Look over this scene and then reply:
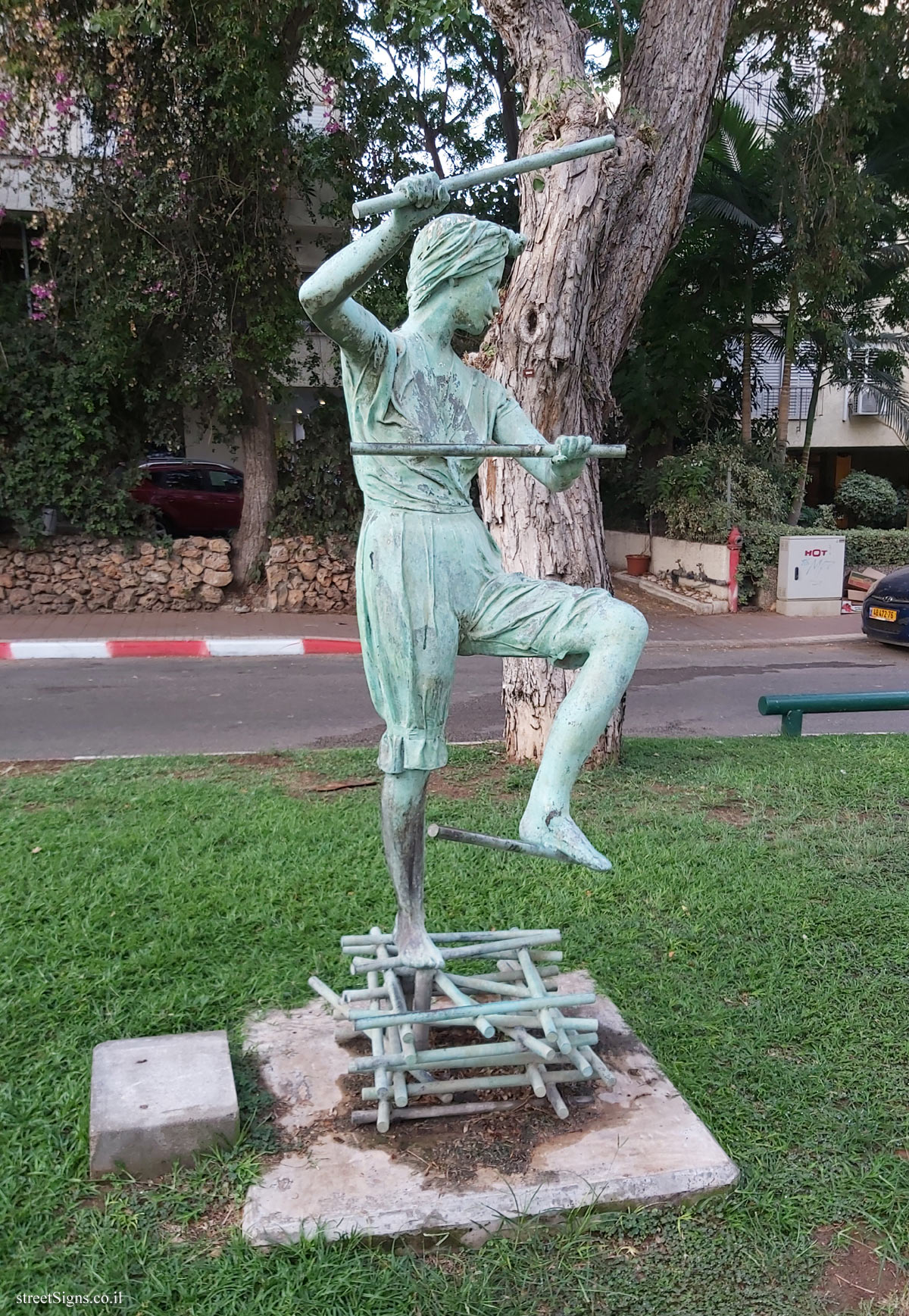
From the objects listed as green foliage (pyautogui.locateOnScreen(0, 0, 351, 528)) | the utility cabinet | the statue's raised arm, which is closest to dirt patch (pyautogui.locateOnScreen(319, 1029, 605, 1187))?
the statue's raised arm

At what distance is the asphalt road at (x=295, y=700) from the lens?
7637 millimetres

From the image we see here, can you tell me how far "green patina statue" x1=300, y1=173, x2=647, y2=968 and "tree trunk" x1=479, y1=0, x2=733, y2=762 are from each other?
3.01 meters

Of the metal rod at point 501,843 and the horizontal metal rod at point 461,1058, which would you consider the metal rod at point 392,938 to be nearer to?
the horizontal metal rod at point 461,1058

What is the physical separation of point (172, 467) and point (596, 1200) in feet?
49.0

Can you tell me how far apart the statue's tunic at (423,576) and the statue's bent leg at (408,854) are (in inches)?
4.1

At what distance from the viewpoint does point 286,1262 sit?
2.54m

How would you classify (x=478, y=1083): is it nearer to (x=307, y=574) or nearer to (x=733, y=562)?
(x=307, y=574)

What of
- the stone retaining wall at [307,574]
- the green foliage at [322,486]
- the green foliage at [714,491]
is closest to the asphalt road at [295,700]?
the stone retaining wall at [307,574]

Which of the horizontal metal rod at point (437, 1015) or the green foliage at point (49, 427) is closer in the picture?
the horizontal metal rod at point (437, 1015)

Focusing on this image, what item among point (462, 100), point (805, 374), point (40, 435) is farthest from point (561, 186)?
point (805, 374)

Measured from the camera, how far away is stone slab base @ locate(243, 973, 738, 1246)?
8.70 ft

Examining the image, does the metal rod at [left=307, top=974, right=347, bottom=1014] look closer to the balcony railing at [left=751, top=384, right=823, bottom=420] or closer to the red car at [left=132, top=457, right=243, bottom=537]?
the red car at [left=132, top=457, right=243, bottom=537]

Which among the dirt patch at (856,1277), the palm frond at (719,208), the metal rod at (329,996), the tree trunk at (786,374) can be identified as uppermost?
the palm frond at (719,208)

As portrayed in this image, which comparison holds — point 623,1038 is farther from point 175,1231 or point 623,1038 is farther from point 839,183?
point 839,183
